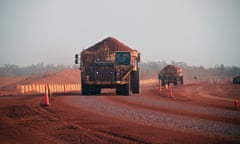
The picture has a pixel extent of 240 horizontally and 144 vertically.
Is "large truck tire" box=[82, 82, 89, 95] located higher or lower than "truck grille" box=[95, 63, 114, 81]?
lower

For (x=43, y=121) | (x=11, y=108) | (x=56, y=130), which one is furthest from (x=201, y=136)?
(x=11, y=108)

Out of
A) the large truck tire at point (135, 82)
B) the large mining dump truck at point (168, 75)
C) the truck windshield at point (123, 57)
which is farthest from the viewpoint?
the large mining dump truck at point (168, 75)

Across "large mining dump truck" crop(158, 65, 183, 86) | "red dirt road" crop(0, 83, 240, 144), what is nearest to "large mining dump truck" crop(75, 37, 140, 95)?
"red dirt road" crop(0, 83, 240, 144)

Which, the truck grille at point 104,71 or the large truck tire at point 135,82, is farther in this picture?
the large truck tire at point 135,82

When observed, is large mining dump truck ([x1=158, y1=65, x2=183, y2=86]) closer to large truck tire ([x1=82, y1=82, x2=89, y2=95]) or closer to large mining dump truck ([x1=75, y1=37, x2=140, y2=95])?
large mining dump truck ([x1=75, y1=37, x2=140, y2=95])

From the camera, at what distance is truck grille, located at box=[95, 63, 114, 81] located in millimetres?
19500

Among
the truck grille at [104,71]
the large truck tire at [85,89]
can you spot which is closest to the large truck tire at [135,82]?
the truck grille at [104,71]

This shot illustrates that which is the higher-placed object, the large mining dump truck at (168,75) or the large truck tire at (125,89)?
the large mining dump truck at (168,75)

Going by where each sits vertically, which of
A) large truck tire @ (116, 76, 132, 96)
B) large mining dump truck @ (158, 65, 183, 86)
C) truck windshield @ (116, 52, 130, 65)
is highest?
truck windshield @ (116, 52, 130, 65)

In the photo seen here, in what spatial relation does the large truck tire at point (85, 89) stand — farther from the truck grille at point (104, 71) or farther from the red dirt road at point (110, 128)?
the red dirt road at point (110, 128)

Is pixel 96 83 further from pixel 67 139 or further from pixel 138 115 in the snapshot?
pixel 67 139

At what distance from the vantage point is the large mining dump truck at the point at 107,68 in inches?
768

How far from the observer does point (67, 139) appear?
712 cm

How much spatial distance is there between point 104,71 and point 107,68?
0.95 feet
